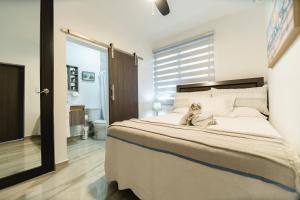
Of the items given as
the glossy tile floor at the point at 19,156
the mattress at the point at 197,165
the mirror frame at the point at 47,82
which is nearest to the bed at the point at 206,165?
the mattress at the point at 197,165

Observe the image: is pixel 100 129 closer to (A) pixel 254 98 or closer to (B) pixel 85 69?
(B) pixel 85 69

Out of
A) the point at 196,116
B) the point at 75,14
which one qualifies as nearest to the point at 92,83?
A: the point at 75,14

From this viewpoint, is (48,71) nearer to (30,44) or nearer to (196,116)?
(30,44)

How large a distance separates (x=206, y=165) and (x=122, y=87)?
8.12 feet

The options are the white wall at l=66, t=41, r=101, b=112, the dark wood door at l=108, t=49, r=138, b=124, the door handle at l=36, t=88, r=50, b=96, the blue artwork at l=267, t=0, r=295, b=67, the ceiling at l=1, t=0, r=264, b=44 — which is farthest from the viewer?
the white wall at l=66, t=41, r=101, b=112

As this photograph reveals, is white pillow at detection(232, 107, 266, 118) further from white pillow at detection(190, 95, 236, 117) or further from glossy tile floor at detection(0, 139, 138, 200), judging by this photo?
glossy tile floor at detection(0, 139, 138, 200)

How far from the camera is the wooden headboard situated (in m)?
2.45

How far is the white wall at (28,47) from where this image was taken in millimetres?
1703

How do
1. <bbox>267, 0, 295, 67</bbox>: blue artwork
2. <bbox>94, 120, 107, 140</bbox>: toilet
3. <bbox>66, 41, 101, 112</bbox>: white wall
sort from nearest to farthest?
<bbox>267, 0, 295, 67</bbox>: blue artwork, <bbox>94, 120, 107, 140</bbox>: toilet, <bbox>66, 41, 101, 112</bbox>: white wall

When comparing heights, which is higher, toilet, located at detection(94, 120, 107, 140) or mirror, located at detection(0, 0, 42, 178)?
mirror, located at detection(0, 0, 42, 178)

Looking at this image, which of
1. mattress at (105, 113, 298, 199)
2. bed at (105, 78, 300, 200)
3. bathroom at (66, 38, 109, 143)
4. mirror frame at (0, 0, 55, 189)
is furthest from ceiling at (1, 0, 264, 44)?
bed at (105, 78, 300, 200)

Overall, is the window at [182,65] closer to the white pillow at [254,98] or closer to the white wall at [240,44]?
the white wall at [240,44]

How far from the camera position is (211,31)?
9.74 feet

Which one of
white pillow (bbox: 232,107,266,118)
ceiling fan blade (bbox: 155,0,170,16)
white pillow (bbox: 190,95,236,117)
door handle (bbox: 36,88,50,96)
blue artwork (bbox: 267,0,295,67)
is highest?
ceiling fan blade (bbox: 155,0,170,16)
